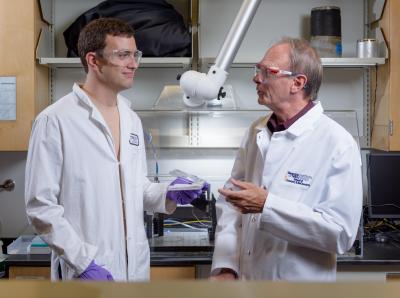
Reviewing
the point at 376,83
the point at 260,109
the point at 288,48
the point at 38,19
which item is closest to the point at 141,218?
the point at 288,48

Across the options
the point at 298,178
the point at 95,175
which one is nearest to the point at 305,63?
the point at 298,178

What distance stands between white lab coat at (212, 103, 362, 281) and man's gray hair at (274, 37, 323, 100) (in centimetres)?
9

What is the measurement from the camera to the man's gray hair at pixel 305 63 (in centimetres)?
167

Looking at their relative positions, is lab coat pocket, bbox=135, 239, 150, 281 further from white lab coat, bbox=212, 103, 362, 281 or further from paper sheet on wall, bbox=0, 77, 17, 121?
paper sheet on wall, bbox=0, 77, 17, 121

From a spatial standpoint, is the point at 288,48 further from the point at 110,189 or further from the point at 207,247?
the point at 207,247

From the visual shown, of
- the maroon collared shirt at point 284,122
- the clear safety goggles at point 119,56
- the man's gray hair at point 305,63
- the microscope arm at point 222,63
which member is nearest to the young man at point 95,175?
the clear safety goggles at point 119,56

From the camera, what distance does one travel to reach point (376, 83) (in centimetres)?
281

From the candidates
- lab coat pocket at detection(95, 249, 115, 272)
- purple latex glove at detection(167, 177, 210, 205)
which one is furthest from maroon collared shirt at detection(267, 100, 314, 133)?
lab coat pocket at detection(95, 249, 115, 272)

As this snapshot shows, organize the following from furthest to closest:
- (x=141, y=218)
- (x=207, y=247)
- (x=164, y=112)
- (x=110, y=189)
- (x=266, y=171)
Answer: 1. (x=164, y=112)
2. (x=207, y=247)
3. (x=141, y=218)
4. (x=110, y=189)
5. (x=266, y=171)

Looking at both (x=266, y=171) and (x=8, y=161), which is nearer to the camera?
(x=266, y=171)

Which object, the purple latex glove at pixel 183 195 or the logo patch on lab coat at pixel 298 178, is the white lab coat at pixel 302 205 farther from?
the purple latex glove at pixel 183 195

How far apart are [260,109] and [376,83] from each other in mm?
627

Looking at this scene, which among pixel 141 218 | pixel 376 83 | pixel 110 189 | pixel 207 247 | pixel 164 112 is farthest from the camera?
pixel 376 83

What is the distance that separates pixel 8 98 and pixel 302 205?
164cm
